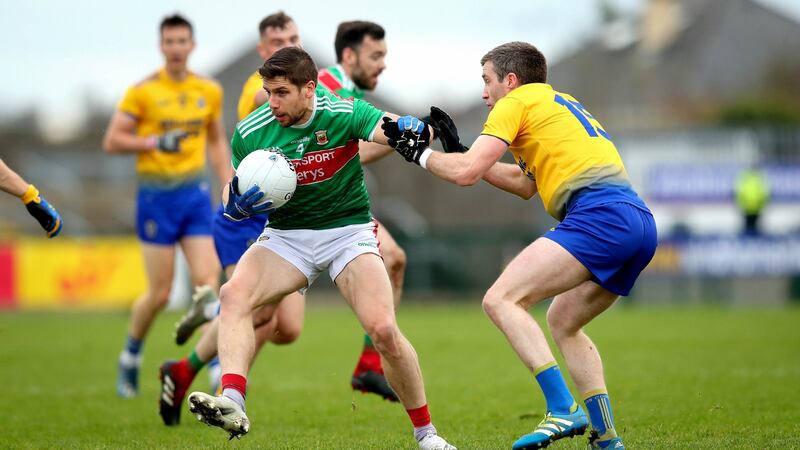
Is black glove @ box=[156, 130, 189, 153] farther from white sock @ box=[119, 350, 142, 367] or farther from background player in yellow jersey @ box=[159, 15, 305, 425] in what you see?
white sock @ box=[119, 350, 142, 367]

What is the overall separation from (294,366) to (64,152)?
34527 millimetres

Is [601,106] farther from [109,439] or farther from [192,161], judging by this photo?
[109,439]

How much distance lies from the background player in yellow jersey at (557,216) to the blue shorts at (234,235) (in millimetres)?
2311

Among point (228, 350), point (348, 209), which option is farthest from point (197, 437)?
point (348, 209)

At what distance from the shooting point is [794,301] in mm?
21531

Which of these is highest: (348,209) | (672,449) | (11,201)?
(348,209)

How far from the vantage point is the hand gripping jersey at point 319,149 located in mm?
6254

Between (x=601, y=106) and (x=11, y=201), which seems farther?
(x=601, y=106)

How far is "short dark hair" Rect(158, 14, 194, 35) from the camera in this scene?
9727 mm

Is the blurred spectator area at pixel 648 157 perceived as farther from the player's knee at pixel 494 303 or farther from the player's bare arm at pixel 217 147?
the player's knee at pixel 494 303

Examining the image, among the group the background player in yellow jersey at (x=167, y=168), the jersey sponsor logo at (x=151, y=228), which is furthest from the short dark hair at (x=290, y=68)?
the jersey sponsor logo at (x=151, y=228)

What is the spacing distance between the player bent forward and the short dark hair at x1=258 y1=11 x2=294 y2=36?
87.9 inches

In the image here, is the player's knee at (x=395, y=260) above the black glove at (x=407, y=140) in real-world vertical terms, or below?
below

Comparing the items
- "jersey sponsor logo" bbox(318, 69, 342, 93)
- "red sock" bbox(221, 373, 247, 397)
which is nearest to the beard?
"jersey sponsor logo" bbox(318, 69, 342, 93)
